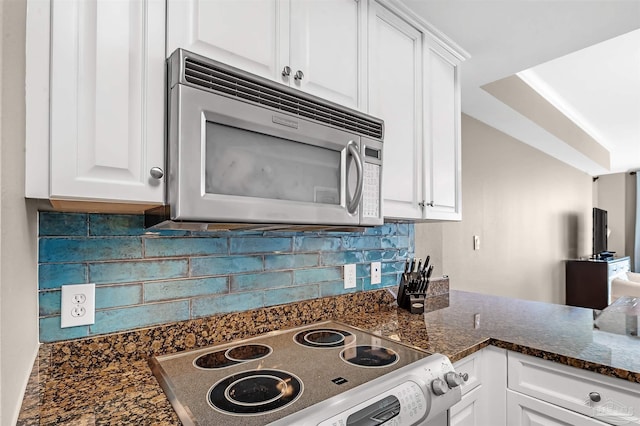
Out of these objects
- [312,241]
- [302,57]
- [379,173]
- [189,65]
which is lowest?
[312,241]

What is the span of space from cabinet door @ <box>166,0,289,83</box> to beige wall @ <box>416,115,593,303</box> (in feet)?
5.61

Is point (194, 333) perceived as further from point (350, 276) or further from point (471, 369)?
point (471, 369)

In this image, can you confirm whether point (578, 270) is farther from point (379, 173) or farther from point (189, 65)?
point (189, 65)

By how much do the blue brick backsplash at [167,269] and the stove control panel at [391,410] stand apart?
2.15ft

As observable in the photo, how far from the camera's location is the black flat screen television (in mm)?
5234

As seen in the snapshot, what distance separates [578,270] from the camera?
16.7ft

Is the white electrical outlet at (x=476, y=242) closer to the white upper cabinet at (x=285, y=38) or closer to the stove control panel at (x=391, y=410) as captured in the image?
the white upper cabinet at (x=285, y=38)

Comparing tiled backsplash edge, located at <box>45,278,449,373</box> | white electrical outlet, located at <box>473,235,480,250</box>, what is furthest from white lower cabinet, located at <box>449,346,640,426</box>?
white electrical outlet, located at <box>473,235,480,250</box>

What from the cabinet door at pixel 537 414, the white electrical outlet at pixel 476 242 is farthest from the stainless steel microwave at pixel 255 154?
the white electrical outlet at pixel 476 242

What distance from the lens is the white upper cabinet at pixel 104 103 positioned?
77 cm

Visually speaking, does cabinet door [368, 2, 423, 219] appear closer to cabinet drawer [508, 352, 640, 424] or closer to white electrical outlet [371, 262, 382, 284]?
white electrical outlet [371, 262, 382, 284]

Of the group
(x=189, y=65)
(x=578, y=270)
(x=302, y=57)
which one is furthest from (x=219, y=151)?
(x=578, y=270)

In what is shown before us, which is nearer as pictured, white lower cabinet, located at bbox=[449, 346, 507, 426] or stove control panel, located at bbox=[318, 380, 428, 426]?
stove control panel, located at bbox=[318, 380, 428, 426]

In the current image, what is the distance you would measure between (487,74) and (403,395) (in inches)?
80.0
